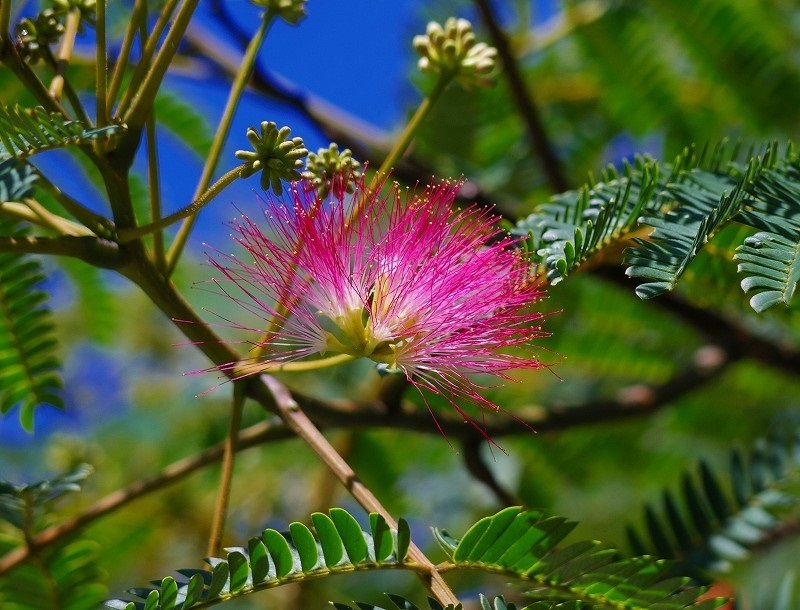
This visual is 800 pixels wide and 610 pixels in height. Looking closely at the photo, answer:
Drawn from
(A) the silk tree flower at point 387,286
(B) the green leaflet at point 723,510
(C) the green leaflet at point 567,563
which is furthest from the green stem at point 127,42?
(B) the green leaflet at point 723,510

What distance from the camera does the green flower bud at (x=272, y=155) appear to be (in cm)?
94

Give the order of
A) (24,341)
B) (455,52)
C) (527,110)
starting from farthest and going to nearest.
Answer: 1. (527,110)
2. (24,341)
3. (455,52)

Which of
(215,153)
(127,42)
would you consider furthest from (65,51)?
(215,153)

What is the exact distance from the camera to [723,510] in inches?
60.6

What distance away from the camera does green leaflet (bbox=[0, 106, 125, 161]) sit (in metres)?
0.92

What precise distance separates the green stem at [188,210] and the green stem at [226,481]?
0.75ft

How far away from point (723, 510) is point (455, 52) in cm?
89

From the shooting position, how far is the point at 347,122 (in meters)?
2.69

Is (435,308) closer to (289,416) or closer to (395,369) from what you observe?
(395,369)

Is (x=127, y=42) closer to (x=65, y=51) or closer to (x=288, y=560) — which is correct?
(x=65, y=51)

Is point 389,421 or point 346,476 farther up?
point 346,476

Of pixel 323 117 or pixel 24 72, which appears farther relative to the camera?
pixel 323 117

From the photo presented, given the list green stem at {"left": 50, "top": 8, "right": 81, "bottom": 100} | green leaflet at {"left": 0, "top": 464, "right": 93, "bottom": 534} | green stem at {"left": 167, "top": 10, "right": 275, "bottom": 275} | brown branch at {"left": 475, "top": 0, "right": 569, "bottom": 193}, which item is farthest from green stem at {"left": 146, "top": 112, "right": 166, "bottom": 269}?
brown branch at {"left": 475, "top": 0, "right": 569, "bottom": 193}

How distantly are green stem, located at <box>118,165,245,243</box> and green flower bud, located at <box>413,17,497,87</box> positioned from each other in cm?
49
